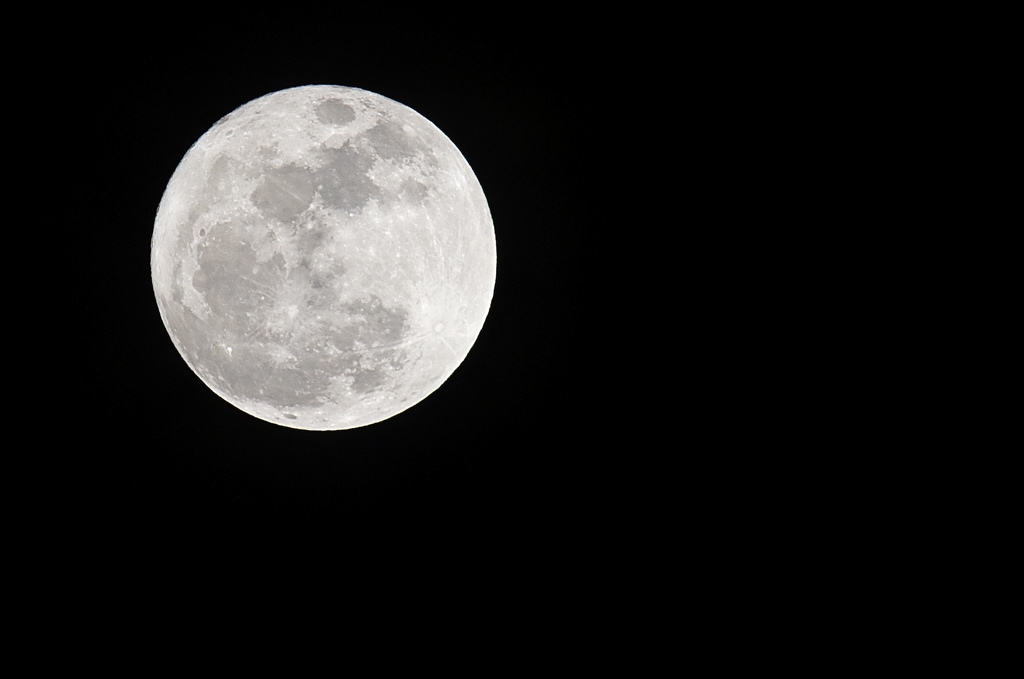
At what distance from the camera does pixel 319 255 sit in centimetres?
320

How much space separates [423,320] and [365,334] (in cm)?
24

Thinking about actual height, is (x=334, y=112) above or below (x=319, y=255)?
above

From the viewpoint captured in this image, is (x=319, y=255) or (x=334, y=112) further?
(x=334, y=112)

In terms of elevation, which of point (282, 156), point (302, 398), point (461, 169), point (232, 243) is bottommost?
point (302, 398)

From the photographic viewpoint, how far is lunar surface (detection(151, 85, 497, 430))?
10.6ft

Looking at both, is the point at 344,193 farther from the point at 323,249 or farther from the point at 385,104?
the point at 385,104

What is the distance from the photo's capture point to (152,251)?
3.79 meters

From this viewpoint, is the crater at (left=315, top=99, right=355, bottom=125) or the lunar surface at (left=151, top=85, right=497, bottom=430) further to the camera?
the crater at (left=315, top=99, right=355, bottom=125)

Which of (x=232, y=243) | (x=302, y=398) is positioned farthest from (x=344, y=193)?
(x=302, y=398)

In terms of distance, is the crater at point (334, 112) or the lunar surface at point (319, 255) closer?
the lunar surface at point (319, 255)

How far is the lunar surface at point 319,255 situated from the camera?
3221mm

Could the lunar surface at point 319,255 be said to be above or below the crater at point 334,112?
below

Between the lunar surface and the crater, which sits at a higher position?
the crater

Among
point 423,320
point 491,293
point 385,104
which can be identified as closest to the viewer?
point 423,320
